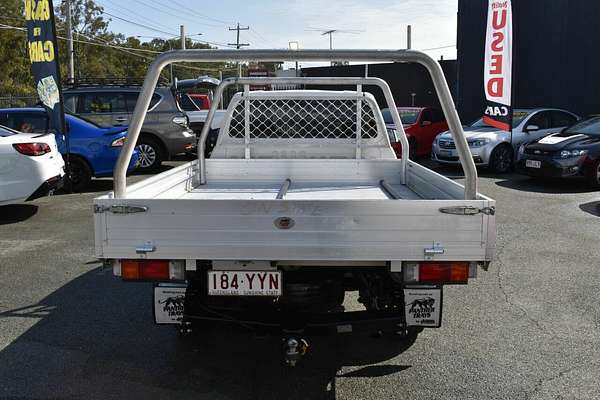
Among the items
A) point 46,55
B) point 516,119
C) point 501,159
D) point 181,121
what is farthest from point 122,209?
point 516,119

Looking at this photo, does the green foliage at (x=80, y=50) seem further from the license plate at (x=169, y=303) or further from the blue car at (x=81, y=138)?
the license plate at (x=169, y=303)

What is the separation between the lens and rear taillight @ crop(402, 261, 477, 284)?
3.13 metres

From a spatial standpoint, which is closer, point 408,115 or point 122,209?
point 122,209

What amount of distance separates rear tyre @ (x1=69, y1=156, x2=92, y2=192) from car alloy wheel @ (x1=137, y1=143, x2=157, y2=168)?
209cm

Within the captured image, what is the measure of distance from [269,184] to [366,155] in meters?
1.04

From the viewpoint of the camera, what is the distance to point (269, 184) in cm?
520

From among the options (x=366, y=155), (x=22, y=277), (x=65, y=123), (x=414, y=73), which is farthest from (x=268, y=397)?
(x=414, y=73)

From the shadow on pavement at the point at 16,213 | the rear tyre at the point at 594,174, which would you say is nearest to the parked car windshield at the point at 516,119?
the rear tyre at the point at 594,174

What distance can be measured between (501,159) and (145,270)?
11412 mm

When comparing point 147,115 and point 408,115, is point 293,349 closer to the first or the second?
point 147,115

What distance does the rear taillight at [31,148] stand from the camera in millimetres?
7859

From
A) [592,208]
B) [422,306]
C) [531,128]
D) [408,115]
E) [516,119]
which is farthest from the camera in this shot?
[408,115]

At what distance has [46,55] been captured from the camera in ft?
32.4

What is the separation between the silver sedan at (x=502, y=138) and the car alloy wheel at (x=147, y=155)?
252 inches
